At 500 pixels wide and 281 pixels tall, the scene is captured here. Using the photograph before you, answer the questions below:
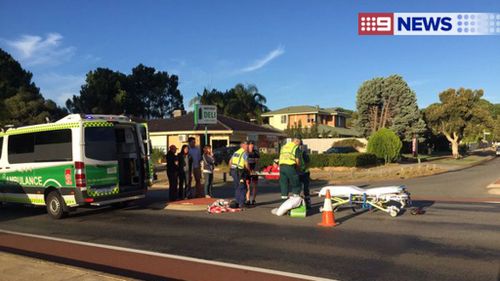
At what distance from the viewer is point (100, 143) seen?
1149cm

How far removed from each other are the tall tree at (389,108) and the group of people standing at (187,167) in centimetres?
3545

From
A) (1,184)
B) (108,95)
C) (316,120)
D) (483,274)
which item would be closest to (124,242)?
(483,274)

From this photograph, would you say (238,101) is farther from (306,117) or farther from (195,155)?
(195,155)

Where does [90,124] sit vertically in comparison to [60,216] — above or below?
above

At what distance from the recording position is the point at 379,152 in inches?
1375

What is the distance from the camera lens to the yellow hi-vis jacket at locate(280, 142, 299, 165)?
37.3ft

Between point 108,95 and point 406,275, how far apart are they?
5402cm

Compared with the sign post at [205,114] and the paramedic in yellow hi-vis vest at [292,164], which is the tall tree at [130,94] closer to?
the sign post at [205,114]

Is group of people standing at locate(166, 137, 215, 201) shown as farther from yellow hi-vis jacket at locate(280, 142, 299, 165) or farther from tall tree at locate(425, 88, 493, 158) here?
tall tree at locate(425, 88, 493, 158)

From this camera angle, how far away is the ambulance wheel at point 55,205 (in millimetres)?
11547

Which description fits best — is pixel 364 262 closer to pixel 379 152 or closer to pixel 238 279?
pixel 238 279

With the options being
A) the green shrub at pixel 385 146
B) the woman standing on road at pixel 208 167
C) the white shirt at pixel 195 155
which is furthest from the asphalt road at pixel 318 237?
the green shrub at pixel 385 146

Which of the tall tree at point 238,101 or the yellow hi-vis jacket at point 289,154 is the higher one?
the tall tree at point 238,101

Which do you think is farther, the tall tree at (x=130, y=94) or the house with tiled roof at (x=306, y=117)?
the house with tiled roof at (x=306, y=117)
